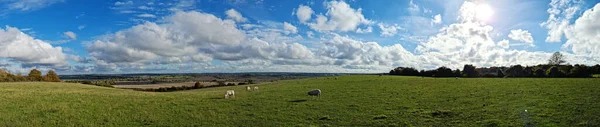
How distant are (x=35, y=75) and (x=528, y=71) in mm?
141697

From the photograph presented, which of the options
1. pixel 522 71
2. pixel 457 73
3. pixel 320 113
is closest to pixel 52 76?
pixel 320 113

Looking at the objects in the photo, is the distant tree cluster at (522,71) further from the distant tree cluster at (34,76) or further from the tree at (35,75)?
the tree at (35,75)

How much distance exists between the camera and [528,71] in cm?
8638

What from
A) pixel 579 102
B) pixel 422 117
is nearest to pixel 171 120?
pixel 422 117

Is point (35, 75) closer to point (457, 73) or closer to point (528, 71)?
point (457, 73)

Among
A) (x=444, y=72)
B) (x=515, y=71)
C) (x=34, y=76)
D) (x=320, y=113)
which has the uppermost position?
(x=515, y=71)

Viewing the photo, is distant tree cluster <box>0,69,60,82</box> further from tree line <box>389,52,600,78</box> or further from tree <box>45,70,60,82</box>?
tree line <box>389,52,600,78</box>

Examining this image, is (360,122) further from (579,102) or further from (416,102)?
(579,102)

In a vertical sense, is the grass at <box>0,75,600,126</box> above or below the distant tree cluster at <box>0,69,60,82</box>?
below

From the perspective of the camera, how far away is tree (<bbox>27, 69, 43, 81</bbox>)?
3515 inches

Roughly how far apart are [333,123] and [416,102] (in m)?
10.3

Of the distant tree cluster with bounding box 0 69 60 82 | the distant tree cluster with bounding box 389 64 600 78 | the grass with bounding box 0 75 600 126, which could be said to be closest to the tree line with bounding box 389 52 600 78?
the distant tree cluster with bounding box 389 64 600 78

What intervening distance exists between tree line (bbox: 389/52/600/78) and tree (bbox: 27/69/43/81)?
4492 inches

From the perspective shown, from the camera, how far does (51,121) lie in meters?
19.8
